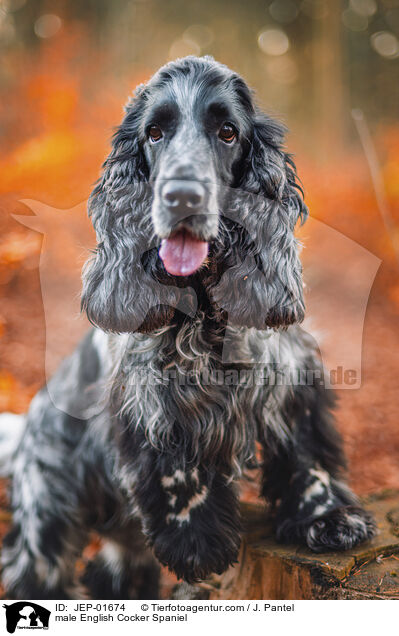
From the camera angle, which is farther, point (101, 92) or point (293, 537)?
point (101, 92)

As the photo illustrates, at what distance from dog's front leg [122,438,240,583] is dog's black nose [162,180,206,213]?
930 mm

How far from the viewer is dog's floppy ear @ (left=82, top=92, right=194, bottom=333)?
1.87 metres

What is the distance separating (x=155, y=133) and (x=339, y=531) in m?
1.54

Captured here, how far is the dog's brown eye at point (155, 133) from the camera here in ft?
5.87

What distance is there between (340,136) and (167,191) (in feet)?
5.24

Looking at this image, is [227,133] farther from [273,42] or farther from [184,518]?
[184,518]

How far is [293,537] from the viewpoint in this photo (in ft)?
6.75

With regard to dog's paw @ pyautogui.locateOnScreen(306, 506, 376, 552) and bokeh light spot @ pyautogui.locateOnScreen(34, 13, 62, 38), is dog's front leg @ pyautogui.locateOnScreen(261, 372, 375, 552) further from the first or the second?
bokeh light spot @ pyautogui.locateOnScreen(34, 13, 62, 38)

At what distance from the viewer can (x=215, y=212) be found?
5.54 ft

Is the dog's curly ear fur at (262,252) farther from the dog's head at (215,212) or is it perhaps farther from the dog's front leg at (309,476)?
the dog's front leg at (309,476)
